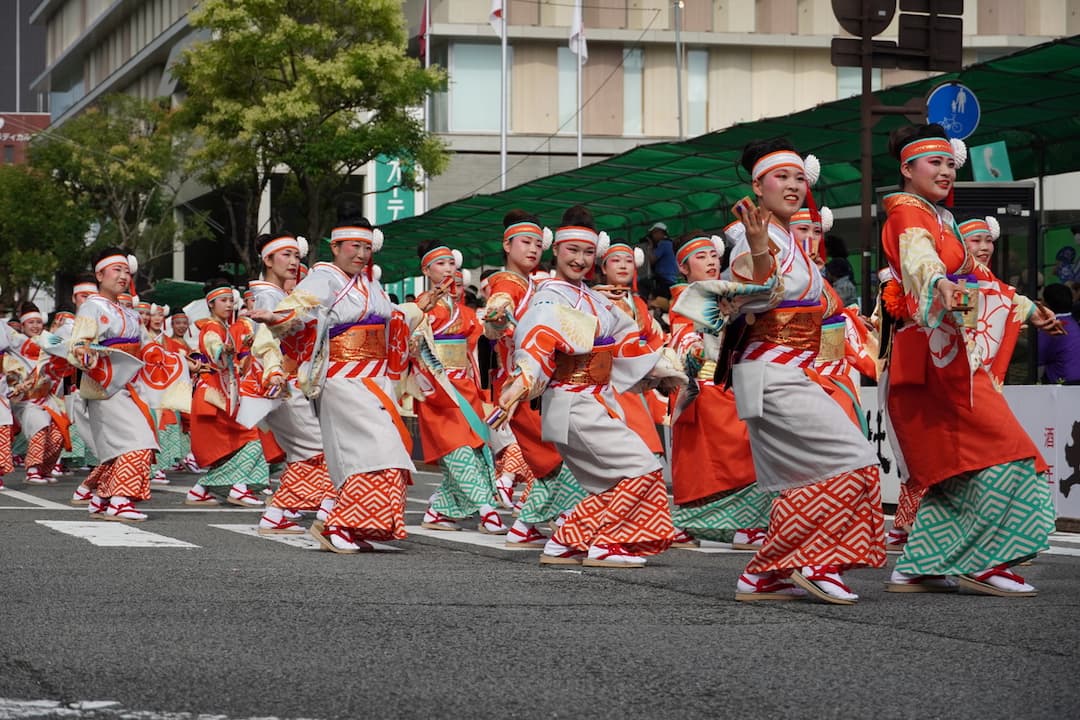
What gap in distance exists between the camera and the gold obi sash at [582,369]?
29.6 feet

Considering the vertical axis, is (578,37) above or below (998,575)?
above

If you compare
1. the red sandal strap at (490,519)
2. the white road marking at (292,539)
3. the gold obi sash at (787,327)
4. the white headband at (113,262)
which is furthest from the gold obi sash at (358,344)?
the white headband at (113,262)

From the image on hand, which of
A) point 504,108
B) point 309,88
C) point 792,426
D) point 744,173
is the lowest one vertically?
point 792,426

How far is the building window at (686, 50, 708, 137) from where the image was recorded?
45.7m

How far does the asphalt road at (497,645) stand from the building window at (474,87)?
3634 cm

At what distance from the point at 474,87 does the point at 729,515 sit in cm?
3497

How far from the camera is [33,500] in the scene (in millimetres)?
15117

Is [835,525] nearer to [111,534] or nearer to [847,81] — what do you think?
[111,534]

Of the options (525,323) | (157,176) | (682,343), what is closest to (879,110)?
(682,343)

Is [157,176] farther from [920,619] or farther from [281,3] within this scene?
[920,619]

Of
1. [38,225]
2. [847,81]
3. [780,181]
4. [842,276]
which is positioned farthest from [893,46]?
[38,225]

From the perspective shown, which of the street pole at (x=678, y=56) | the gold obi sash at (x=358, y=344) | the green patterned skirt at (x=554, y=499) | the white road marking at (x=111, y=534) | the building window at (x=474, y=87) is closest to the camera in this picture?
the gold obi sash at (x=358, y=344)

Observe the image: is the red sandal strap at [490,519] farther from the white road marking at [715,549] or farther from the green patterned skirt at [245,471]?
the green patterned skirt at [245,471]

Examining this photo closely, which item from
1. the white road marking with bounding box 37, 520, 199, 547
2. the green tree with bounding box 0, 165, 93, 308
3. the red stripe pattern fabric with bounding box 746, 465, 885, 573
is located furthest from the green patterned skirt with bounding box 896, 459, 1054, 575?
the green tree with bounding box 0, 165, 93, 308
